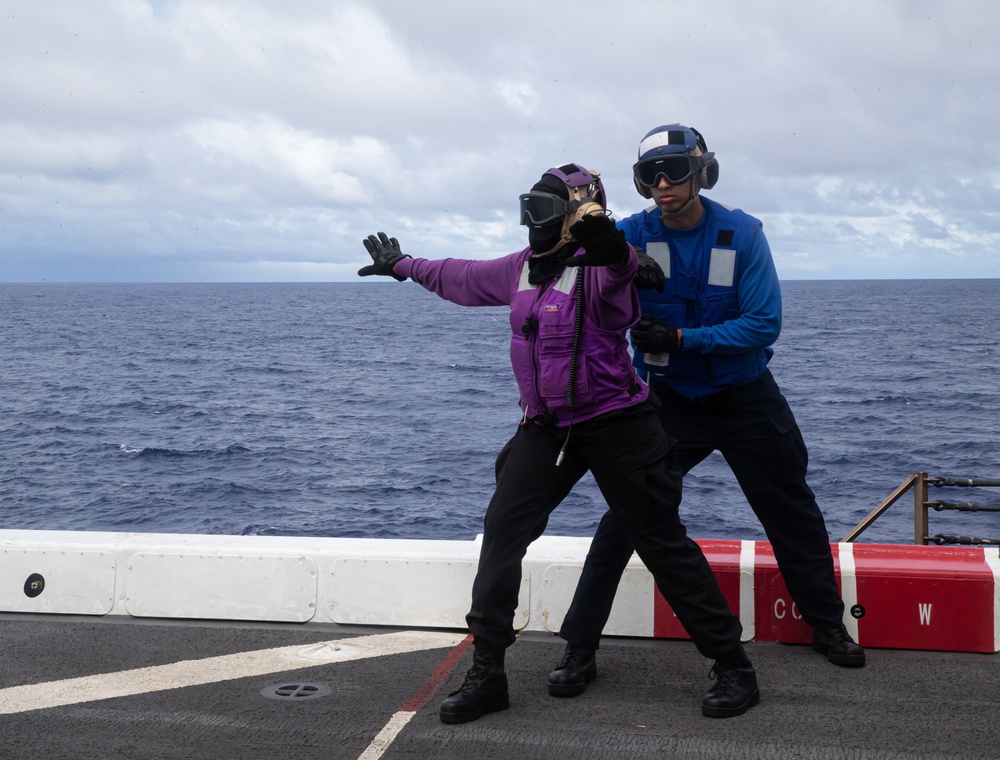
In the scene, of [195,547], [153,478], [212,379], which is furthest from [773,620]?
[212,379]

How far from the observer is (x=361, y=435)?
3722 centimetres

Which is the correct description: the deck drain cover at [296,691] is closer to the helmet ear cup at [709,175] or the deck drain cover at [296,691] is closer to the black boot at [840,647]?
the black boot at [840,647]

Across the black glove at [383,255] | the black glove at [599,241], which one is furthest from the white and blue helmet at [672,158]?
the black glove at [383,255]

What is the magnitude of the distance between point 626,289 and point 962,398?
45.1 meters

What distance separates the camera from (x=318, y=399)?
4888cm

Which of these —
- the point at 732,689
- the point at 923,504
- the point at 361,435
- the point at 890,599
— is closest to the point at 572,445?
the point at 732,689

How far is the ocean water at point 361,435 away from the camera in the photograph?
23.7 metres

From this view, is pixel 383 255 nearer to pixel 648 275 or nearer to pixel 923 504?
pixel 648 275

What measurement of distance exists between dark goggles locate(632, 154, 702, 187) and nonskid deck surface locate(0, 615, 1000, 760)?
2.00 metres

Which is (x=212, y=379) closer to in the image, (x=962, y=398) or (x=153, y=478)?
(x=153, y=478)

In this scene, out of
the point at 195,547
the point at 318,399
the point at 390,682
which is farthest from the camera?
the point at 318,399

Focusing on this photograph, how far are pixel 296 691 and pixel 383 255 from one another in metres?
1.78

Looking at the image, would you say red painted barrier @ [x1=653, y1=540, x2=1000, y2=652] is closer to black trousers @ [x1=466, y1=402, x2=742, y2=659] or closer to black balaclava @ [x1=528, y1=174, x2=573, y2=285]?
black trousers @ [x1=466, y1=402, x2=742, y2=659]

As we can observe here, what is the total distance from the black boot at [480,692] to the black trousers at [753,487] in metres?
0.45
